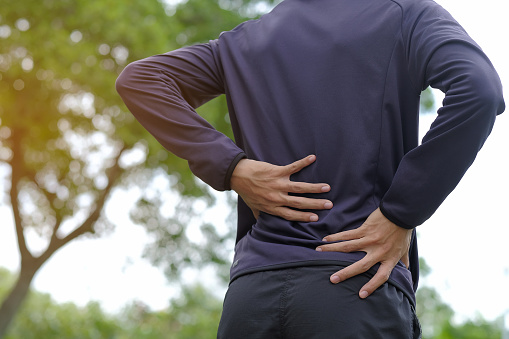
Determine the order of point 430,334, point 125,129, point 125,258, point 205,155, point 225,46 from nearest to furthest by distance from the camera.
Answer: point 205,155 < point 225,46 < point 125,129 < point 125,258 < point 430,334

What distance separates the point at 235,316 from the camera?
157 cm

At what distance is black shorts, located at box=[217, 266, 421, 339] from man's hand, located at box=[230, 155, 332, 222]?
0.16 metres

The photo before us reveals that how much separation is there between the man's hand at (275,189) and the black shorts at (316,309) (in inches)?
6.4

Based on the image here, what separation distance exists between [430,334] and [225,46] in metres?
17.0

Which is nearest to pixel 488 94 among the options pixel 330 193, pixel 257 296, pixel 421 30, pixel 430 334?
pixel 421 30

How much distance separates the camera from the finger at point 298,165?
1595 mm

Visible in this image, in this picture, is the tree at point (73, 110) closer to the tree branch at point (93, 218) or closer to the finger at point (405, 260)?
the tree branch at point (93, 218)

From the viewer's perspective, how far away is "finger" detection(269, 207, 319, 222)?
5.15ft

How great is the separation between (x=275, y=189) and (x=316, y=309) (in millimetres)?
337

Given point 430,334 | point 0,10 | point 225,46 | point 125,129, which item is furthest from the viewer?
point 430,334

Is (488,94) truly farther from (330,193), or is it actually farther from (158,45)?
(158,45)

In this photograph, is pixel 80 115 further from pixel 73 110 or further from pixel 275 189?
pixel 275 189

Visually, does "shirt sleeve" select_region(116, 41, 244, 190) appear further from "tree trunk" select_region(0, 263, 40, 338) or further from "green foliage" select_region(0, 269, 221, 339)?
"green foliage" select_region(0, 269, 221, 339)

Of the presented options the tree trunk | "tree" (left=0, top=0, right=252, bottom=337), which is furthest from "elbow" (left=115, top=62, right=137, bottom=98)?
the tree trunk
